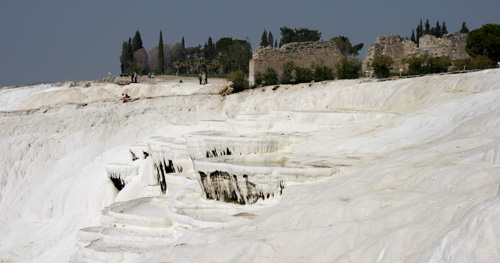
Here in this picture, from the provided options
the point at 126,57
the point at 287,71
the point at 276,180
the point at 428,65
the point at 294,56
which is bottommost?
the point at 276,180

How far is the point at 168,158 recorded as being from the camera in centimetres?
1619

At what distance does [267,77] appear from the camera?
27000mm

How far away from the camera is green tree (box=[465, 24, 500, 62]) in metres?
25.1

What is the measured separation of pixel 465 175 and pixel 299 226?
2.11 meters

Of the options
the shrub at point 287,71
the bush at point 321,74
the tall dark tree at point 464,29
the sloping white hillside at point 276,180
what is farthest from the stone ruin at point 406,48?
the tall dark tree at point 464,29

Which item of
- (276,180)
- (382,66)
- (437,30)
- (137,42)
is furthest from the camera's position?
(137,42)

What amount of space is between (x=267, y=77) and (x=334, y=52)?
4.13 meters

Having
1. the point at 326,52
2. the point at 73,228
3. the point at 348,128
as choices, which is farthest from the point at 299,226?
the point at 326,52

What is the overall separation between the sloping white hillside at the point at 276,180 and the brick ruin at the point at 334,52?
10.1ft

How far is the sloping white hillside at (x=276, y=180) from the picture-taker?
7.05m

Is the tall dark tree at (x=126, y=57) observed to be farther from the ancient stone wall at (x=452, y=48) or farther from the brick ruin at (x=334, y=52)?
the ancient stone wall at (x=452, y=48)

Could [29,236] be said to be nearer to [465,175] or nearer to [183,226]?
[183,226]

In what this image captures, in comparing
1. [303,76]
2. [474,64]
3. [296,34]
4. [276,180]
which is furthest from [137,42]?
[276,180]

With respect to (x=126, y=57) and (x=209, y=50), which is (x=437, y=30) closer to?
(x=209, y=50)
